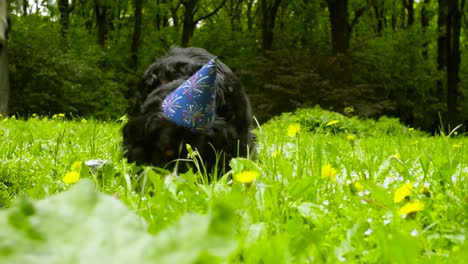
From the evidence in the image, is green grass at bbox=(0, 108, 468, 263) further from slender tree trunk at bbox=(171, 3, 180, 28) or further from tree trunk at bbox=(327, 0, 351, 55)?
slender tree trunk at bbox=(171, 3, 180, 28)

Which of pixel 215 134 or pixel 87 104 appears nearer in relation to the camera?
pixel 215 134

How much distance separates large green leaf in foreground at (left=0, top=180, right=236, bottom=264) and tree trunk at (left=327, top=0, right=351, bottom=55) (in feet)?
56.4

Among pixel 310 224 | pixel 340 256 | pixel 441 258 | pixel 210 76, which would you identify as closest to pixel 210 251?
pixel 340 256

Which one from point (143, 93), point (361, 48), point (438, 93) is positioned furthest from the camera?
point (438, 93)

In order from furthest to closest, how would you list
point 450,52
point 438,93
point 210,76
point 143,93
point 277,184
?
point 438,93 → point 450,52 → point 143,93 → point 210,76 → point 277,184

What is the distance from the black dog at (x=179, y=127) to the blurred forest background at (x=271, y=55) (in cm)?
741

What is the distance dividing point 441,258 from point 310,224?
19.6 inches

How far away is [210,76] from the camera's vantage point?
308 cm

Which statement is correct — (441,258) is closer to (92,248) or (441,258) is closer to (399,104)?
(92,248)

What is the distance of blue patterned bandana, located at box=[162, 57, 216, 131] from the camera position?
304cm

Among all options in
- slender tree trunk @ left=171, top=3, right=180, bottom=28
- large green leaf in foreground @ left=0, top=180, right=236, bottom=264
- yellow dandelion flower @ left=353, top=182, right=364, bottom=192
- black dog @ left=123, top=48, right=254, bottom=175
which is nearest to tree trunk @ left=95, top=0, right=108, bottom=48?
slender tree trunk @ left=171, top=3, right=180, bottom=28

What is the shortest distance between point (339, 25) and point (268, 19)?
8073 millimetres

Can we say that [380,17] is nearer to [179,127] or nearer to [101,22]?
[101,22]

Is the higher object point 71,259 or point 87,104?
point 71,259
